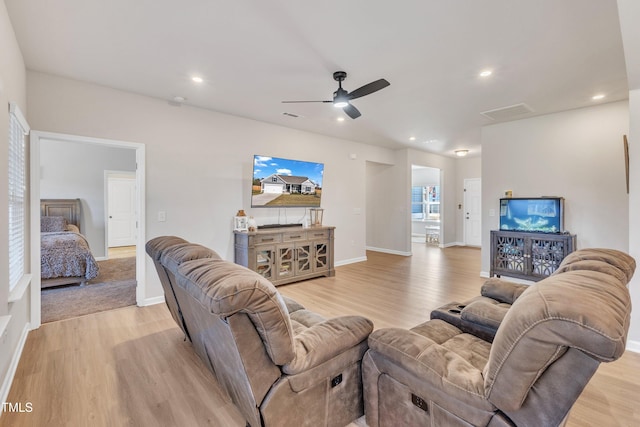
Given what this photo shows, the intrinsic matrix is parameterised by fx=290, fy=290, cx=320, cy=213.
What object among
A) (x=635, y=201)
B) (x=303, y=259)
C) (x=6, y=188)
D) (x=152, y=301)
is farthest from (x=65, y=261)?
(x=635, y=201)

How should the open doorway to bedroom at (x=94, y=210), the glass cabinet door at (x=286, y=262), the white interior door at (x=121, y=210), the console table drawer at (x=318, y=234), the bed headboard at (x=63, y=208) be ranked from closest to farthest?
the open doorway to bedroom at (x=94, y=210)
the glass cabinet door at (x=286, y=262)
the console table drawer at (x=318, y=234)
the bed headboard at (x=63, y=208)
the white interior door at (x=121, y=210)

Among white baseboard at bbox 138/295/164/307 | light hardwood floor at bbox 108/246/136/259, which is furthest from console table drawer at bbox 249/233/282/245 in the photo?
light hardwood floor at bbox 108/246/136/259

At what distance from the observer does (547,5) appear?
2043mm

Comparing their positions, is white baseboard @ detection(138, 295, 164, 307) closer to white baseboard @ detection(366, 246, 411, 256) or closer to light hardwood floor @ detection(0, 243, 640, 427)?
light hardwood floor @ detection(0, 243, 640, 427)

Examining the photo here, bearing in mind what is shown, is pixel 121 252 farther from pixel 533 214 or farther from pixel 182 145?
pixel 533 214

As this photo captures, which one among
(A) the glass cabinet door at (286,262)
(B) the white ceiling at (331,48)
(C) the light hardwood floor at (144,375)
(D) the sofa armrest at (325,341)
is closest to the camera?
(D) the sofa armrest at (325,341)

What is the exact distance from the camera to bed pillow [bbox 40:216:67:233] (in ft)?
19.4

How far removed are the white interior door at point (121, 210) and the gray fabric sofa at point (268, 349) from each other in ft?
24.1

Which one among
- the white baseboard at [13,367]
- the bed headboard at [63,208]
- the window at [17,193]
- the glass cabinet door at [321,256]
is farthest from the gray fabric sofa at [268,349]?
the bed headboard at [63,208]

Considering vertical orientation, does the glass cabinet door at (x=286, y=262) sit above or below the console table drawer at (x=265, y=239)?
below

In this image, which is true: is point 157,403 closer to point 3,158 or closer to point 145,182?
point 3,158

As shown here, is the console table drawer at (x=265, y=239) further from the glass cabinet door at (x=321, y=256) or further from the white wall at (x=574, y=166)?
the white wall at (x=574, y=166)

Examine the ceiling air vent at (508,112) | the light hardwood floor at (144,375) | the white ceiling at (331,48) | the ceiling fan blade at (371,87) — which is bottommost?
the light hardwood floor at (144,375)

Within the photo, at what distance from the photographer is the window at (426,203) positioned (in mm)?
9758
